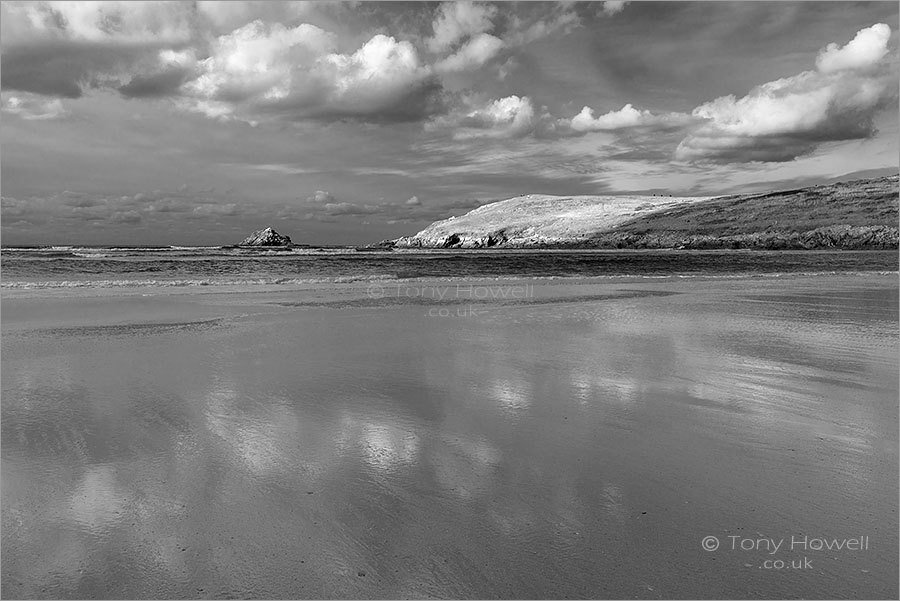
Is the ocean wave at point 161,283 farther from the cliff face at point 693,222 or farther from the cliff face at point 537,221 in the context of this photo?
the cliff face at point 537,221

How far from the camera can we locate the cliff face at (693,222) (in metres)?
88.3

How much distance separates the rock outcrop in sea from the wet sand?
132764 millimetres

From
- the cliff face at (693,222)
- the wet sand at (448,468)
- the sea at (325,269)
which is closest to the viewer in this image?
the wet sand at (448,468)

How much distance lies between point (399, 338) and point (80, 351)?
5.54 meters

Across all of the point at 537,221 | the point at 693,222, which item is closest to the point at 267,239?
the point at 537,221

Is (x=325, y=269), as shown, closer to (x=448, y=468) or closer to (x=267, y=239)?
(x=448, y=468)

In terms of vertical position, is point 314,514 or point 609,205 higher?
point 609,205

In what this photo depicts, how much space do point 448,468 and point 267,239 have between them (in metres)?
142

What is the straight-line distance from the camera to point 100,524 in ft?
12.4

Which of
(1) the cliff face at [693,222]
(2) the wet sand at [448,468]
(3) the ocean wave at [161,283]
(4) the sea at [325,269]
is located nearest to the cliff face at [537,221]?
(1) the cliff face at [693,222]

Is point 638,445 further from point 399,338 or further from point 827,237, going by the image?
point 827,237

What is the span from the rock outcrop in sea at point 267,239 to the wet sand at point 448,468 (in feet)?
436

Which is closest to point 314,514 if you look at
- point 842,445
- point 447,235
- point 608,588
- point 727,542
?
point 608,588

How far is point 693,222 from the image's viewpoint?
4675 inches
